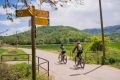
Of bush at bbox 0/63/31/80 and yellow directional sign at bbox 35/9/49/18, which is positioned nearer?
yellow directional sign at bbox 35/9/49/18

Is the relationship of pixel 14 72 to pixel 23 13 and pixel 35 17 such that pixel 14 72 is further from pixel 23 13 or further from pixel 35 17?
pixel 23 13

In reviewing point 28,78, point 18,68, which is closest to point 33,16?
point 28,78

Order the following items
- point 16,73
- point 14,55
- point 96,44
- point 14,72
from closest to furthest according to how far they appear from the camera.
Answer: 1. point 16,73
2. point 14,72
3. point 14,55
4. point 96,44

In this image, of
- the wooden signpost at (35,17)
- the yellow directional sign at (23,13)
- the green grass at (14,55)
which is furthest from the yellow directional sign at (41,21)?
the green grass at (14,55)

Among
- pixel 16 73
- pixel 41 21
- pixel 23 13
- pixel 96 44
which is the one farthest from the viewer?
pixel 96 44

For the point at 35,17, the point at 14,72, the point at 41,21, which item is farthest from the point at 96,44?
the point at 35,17

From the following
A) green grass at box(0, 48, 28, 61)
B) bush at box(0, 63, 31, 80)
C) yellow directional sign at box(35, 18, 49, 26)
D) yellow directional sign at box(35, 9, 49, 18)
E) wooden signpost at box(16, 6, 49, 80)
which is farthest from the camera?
green grass at box(0, 48, 28, 61)

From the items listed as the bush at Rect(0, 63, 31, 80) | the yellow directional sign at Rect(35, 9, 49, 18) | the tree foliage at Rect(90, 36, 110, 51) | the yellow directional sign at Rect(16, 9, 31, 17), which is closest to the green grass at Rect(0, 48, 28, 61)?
the tree foliage at Rect(90, 36, 110, 51)

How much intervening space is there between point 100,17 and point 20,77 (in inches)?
583

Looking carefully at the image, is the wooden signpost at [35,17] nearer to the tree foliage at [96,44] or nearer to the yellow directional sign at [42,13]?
the yellow directional sign at [42,13]

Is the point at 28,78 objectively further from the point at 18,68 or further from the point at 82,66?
the point at 82,66

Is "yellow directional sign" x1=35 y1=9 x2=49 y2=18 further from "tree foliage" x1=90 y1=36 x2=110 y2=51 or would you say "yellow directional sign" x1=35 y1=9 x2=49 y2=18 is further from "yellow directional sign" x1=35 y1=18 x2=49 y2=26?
"tree foliage" x1=90 y1=36 x2=110 y2=51

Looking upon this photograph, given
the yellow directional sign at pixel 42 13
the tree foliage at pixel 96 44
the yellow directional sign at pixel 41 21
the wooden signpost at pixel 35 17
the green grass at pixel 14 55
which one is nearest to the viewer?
the wooden signpost at pixel 35 17

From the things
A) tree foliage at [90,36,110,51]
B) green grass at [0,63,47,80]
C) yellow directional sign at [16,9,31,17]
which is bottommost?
green grass at [0,63,47,80]
